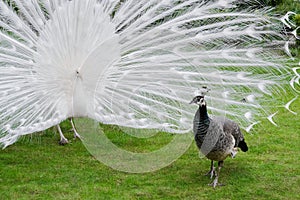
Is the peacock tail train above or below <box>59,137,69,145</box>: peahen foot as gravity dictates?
above

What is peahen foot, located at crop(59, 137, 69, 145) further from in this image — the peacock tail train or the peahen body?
the peahen body

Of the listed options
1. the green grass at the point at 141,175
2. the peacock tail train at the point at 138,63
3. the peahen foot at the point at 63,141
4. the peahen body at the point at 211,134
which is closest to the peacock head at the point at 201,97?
the peahen body at the point at 211,134

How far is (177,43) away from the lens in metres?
5.01

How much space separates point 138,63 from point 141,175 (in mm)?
1093

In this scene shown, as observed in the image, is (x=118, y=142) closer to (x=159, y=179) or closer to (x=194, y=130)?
(x=159, y=179)

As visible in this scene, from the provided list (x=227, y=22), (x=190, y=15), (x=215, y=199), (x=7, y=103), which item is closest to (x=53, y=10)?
(x=7, y=103)

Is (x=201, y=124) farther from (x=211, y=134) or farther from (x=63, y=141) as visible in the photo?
(x=63, y=141)

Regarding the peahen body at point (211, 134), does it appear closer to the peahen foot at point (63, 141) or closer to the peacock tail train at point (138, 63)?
the peacock tail train at point (138, 63)

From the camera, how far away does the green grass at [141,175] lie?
15.4 ft

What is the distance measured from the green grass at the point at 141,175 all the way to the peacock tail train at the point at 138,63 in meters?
0.49

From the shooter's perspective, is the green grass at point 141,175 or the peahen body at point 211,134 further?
the green grass at point 141,175

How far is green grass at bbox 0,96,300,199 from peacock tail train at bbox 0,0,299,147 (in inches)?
19.2

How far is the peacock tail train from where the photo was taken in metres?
4.90

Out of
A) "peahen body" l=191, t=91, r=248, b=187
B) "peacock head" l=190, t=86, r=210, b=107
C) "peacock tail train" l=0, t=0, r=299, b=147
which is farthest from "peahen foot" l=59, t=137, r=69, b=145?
"peahen body" l=191, t=91, r=248, b=187
